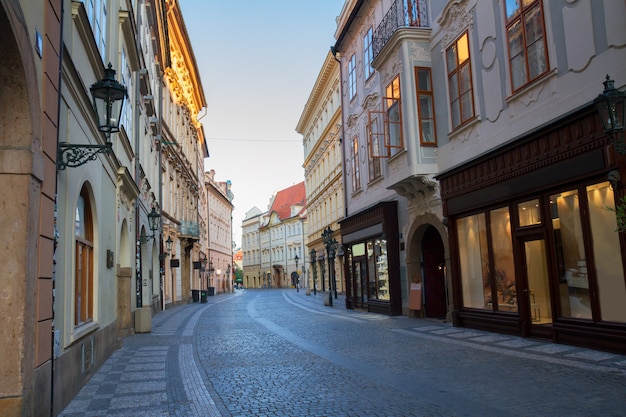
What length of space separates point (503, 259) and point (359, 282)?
10787 millimetres

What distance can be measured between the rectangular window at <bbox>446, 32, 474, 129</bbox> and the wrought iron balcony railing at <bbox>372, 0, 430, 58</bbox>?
1916 millimetres

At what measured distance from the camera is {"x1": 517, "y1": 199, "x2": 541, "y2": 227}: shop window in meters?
11.8

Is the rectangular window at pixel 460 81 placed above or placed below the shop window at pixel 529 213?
above

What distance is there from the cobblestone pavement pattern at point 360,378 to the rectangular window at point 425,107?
19.5ft

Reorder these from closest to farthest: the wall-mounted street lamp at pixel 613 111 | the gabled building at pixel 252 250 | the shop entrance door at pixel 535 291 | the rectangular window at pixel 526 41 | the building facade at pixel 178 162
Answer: the wall-mounted street lamp at pixel 613 111 → the rectangular window at pixel 526 41 → the shop entrance door at pixel 535 291 → the building facade at pixel 178 162 → the gabled building at pixel 252 250

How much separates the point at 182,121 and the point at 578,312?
105ft

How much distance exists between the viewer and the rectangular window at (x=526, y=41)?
1148 centimetres

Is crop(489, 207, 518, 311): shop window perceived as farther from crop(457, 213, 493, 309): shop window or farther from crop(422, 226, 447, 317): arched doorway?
crop(422, 226, 447, 317): arched doorway

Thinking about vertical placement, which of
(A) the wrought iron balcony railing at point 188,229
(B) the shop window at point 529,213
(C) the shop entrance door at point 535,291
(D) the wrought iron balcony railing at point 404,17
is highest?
(D) the wrought iron balcony railing at point 404,17

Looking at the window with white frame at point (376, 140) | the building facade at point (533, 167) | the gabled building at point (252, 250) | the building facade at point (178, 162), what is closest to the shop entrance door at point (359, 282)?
the window with white frame at point (376, 140)

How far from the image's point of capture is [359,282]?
23.5 metres

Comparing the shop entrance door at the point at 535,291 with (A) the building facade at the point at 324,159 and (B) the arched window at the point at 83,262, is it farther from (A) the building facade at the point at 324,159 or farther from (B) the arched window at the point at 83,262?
(A) the building facade at the point at 324,159

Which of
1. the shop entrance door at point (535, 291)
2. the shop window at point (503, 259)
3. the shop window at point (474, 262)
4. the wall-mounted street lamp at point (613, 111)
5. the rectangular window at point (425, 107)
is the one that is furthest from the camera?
the rectangular window at point (425, 107)

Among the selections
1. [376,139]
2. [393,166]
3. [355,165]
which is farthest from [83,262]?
[355,165]
